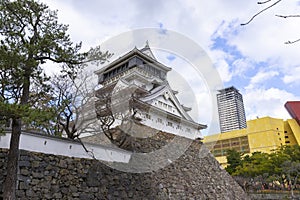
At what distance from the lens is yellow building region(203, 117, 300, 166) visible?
30500 millimetres

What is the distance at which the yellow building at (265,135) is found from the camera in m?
30.5

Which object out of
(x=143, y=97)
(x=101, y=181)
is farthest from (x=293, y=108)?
(x=101, y=181)

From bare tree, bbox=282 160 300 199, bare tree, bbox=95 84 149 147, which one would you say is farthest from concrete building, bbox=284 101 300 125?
bare tree, bbox=95 84 149 147

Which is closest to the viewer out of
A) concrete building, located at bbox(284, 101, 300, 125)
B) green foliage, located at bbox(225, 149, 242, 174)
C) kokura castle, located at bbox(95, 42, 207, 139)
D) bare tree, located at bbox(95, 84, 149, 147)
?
bare tree, located at bbox(95, 84, 149, 147)

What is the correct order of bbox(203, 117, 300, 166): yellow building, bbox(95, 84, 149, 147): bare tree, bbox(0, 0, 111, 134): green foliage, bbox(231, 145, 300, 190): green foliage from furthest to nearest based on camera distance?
bbox(203, 117, 300, 166): yellow building < bbox(231, 145, 300, 190): green foliage < bbox(95, 84, 149, 147): bare tree < bbox(0, 0, 111, 134): green foliage

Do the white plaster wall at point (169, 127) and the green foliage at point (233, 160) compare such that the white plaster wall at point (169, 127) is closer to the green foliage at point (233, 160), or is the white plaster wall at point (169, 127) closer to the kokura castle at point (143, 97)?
the kokura castle at point (143, 97)

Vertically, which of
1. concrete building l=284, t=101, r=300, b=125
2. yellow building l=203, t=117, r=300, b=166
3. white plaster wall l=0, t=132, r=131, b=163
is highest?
concrete building l=284, t=101, r=300, b=125

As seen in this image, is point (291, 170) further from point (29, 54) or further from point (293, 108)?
point (293, 108)

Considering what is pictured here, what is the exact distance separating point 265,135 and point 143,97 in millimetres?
23739

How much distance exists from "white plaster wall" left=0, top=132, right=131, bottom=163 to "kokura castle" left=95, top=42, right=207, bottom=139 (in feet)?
5.49

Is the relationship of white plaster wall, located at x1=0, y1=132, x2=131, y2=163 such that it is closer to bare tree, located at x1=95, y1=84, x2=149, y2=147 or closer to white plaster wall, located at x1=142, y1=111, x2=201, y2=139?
bare tree, located at x1=95, y1=84, x2=149, y2=147

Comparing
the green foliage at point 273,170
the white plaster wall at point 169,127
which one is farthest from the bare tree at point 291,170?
the white plaster wall at point 169,127

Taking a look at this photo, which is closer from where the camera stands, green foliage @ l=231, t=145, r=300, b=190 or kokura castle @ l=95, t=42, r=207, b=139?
kokura castle @ l=95, t=42, r=207, b=139

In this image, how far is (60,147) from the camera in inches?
257
